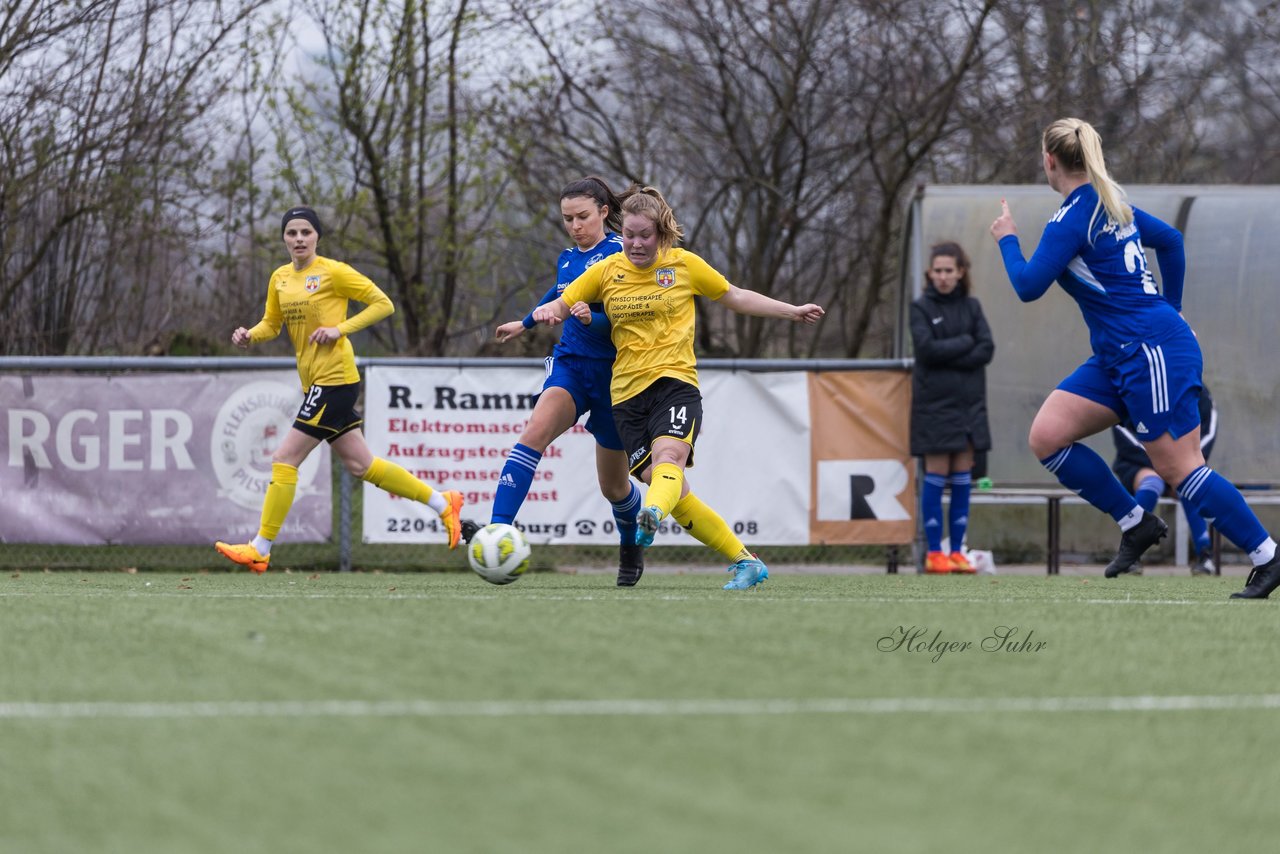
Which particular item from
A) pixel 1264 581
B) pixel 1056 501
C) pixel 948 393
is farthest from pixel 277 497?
pixel 1056 501

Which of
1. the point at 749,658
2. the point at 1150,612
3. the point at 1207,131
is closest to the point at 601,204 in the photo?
the point at 1150,612

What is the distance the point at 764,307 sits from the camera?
6965 mm

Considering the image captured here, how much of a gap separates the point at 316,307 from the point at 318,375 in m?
0.40

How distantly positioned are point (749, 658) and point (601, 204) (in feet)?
12.2

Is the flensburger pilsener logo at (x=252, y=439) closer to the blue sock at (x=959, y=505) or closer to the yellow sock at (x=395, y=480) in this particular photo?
the yellow sock at (x=395, y=480)

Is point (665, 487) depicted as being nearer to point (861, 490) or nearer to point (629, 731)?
point (629, 731)

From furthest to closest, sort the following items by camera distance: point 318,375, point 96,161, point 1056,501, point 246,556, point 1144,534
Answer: point 96,161 → point 1056,501 → point 318,375 → point 246,556 → point 1144,534

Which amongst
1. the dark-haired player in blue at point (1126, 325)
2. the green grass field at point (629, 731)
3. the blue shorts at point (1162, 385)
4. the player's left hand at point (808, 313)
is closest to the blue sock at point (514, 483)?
the player's left hand at point (808, 313)

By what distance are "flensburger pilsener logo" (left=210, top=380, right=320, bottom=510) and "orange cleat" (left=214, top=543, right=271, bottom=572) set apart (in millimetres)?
1343

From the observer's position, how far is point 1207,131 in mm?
21828

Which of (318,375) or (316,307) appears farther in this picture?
(316,307)

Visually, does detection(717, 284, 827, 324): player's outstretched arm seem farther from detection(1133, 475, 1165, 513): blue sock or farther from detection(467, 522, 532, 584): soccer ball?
detection(1133, 475, 1165, 513): blue sock

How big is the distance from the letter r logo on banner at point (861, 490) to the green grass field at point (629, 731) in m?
5.06

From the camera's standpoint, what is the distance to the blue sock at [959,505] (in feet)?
33.7
